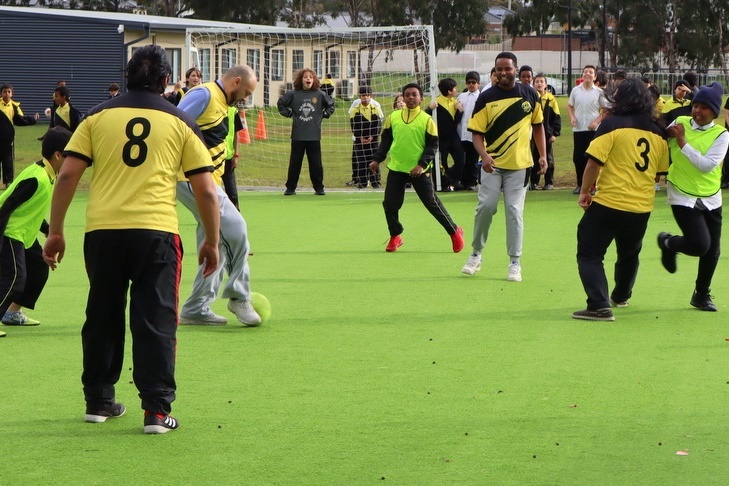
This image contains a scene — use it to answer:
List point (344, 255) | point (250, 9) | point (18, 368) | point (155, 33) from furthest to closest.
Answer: point (250, 9), point (155, 33), point (344, 255), point (18, 368)

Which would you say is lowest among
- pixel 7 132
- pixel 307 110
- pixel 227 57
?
pixel 7 132

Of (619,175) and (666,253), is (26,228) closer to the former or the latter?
(619,175)

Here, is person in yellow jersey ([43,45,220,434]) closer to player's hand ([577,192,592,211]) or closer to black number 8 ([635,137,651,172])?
player's hand ([577,192,592,211])

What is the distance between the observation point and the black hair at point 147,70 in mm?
5523

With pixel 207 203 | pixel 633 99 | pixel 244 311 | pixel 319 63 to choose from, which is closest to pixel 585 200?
pixel 633 99

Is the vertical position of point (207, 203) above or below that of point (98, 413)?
above

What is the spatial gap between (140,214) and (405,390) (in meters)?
1.93

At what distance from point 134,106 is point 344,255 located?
23.8ft

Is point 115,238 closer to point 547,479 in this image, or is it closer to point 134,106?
point 134,106

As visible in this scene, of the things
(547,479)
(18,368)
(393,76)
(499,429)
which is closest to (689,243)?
(499,429)

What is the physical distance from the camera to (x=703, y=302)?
9266 mm

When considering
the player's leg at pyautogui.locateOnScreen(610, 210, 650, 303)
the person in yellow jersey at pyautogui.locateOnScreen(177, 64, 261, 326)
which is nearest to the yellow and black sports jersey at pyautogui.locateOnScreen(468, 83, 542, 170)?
the player's leg at pyautogui.locateOnScreen(610, 210, 650, 303)

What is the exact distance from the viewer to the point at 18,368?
7.02 meters

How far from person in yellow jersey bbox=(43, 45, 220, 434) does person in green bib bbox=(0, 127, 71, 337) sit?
1.82 meters
